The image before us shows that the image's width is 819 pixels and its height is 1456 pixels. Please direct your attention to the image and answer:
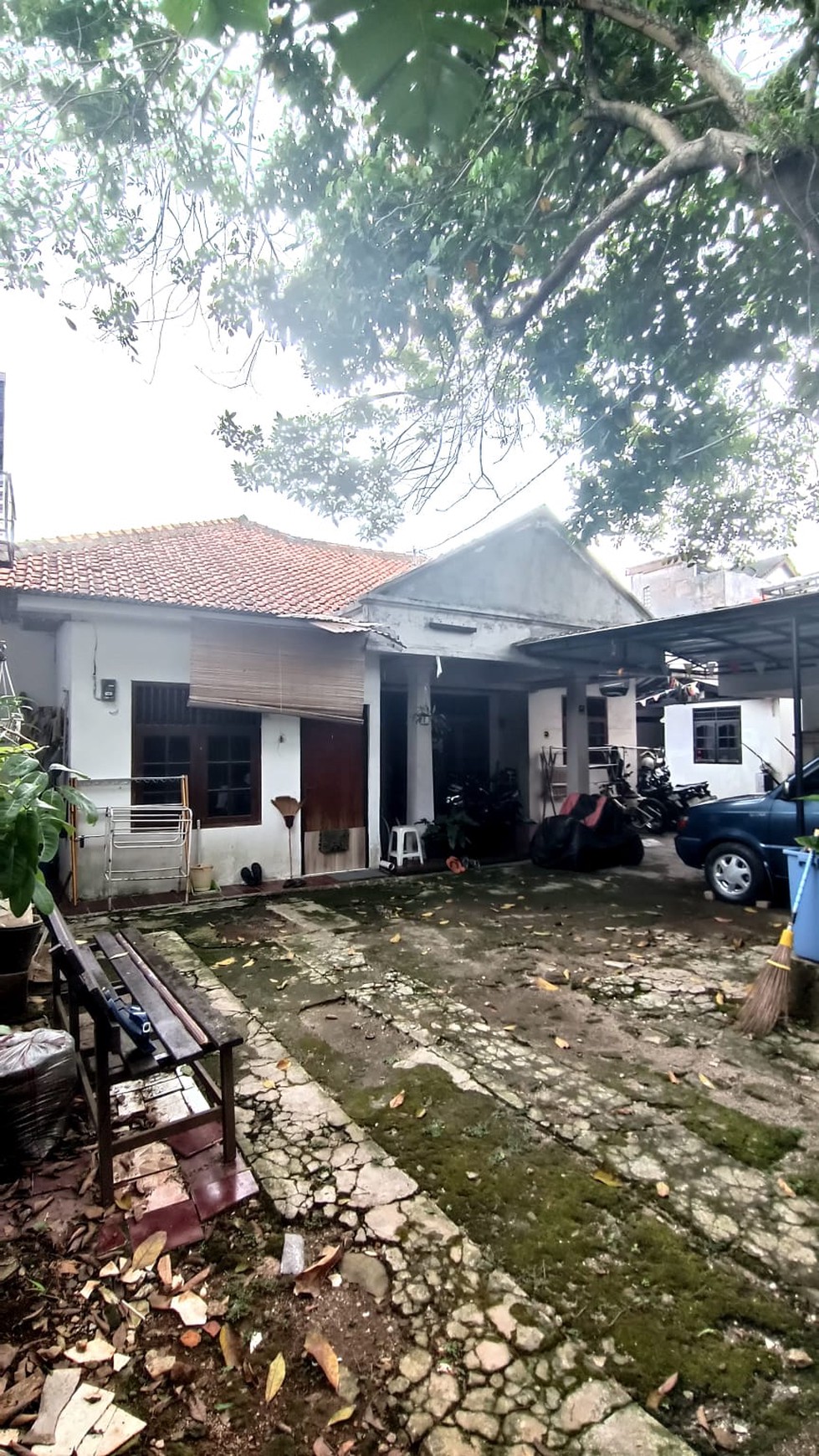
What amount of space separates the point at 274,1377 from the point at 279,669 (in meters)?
7.15

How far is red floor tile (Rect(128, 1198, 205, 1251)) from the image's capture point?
7.64ft

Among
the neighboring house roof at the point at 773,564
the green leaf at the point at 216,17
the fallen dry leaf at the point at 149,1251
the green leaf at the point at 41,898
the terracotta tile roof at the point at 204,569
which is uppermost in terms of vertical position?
the neighboring house roof at the point at 773,564

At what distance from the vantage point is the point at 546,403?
18.5 ft

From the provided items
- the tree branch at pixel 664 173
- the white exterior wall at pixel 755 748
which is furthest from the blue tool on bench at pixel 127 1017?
the white exterior wall at pixel 755 748

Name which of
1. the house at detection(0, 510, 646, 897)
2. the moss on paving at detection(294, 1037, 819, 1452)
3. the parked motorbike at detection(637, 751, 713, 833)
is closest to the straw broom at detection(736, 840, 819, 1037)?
the moss on paving at detection(294, 1037, 819, 1452)

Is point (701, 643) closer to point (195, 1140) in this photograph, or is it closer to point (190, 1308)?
point (195, 1140)

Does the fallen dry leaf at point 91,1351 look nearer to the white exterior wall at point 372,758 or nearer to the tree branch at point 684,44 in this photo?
the tree branch at point 684,44

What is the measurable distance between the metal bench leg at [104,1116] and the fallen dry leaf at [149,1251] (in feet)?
0.99

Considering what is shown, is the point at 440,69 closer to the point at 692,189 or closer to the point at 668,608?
the point at 692,189

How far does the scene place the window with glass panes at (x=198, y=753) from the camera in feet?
26.0

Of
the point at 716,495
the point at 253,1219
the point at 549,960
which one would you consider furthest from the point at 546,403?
the point at 253,1219

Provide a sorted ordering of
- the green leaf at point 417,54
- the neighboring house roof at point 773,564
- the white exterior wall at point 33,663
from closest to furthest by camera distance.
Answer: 1. the green leaf at point 417,54
2. the white exterior wall at point 33,663
3. the neighboring house roof at point 773,564

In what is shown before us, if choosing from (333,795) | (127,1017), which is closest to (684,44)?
(127,1017)

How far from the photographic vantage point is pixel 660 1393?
174 centimetres
